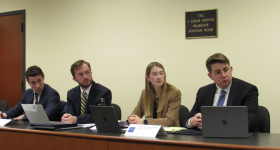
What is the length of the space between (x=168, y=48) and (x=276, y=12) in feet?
4.27

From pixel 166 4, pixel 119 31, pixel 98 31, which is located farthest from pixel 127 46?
pixel 166 4

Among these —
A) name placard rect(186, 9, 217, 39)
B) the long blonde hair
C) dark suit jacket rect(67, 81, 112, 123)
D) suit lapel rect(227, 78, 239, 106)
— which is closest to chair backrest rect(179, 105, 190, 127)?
the long blonde hair

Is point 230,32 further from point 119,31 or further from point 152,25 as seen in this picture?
point 119,31

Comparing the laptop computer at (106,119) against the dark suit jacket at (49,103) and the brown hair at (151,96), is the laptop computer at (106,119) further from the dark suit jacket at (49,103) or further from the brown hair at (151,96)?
the dark suit jacket at (49,103)

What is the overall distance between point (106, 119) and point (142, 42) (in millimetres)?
1974

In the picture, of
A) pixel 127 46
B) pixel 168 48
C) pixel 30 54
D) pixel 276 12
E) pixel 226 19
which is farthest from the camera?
pixel 30 54

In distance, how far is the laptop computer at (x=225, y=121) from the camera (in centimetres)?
158

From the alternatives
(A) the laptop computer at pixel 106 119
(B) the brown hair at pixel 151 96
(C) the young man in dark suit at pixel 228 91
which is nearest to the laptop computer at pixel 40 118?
(A) the laptop computer at pixel 106 119

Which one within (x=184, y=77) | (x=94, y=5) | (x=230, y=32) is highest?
(x=94, y=5)

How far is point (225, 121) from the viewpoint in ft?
5.30

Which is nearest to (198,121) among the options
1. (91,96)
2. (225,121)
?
(225,121)

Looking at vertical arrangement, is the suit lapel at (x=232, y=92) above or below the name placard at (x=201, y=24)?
below

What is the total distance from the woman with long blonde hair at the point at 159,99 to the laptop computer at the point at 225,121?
86 centimetres

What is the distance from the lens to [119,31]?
3889 millimetres
